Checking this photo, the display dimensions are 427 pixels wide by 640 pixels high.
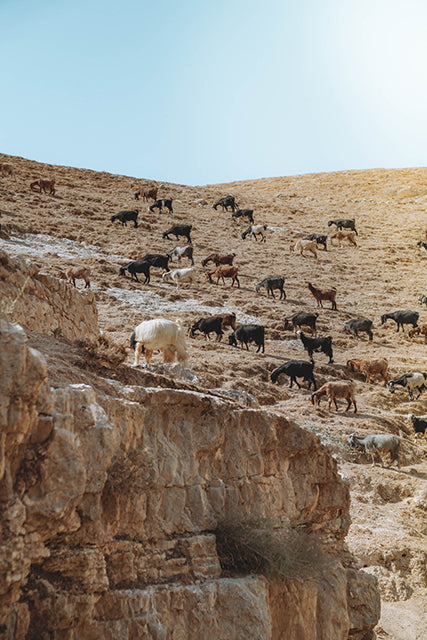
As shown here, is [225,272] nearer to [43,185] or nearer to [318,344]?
[318,344]

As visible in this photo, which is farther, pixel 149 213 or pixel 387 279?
pixel 149 213

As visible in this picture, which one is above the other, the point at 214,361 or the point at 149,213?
the point at 149,213

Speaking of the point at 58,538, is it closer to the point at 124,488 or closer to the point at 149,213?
the point at 124,488

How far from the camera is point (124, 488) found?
18.5ft

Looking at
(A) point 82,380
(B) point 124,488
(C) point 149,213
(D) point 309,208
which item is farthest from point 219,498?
(D) point 309,208

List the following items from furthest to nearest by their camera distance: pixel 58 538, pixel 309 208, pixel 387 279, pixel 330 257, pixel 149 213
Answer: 1. pixel 309 208
2. pixel 149 213
3. pixel 330 257
4. pixel 387 279
5. pixel 58 538

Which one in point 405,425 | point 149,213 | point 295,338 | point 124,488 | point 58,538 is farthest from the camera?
point 149,213

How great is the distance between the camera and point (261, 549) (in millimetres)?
6684

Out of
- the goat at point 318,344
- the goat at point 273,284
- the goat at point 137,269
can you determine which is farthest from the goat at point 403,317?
the goat at point 137,269

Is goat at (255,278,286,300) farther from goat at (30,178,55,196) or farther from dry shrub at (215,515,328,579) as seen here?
dry shrub at (215,515,328,579)

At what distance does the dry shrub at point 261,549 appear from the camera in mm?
6496

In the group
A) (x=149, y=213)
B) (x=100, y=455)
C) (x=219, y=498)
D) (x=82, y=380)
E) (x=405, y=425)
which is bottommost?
(x=405, y=425)

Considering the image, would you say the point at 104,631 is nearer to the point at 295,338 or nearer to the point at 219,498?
the point at 219,498

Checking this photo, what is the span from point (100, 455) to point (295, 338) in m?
21.3
